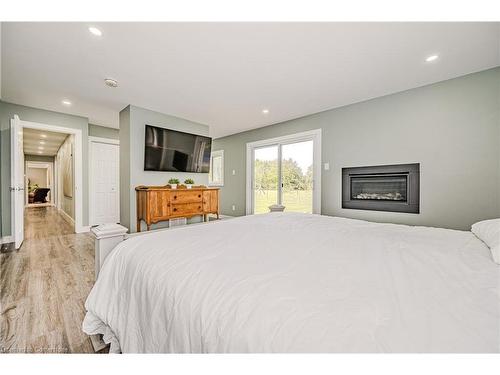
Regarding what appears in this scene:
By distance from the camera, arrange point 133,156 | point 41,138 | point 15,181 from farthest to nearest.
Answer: point 41,138, point 133,156, point 15,181

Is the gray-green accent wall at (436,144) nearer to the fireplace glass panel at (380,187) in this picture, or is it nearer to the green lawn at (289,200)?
the fireplace glass panel at (380,187)

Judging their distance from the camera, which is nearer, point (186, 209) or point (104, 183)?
point (186, 209)

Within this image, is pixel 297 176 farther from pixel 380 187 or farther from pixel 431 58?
pixel 431 58

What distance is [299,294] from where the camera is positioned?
2.16 ft

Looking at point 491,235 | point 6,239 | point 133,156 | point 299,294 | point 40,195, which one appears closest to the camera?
point 299,294

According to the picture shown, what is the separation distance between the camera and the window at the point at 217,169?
5.87 meters

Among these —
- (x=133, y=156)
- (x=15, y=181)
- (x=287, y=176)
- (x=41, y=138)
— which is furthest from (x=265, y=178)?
(x=41, y=138)

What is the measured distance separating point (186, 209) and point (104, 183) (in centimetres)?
258

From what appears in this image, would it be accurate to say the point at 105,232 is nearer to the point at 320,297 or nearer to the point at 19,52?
the point at 320,297

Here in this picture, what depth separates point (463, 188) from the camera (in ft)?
8.45

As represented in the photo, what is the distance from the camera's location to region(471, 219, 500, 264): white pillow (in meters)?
0.95

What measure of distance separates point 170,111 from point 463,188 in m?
4.55

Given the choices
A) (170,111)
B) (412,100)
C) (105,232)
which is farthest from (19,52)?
(412,100)

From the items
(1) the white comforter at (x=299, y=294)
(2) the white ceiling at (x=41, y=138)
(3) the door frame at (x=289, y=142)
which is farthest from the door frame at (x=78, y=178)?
(1) the white comforter at (x=299, y=294)
